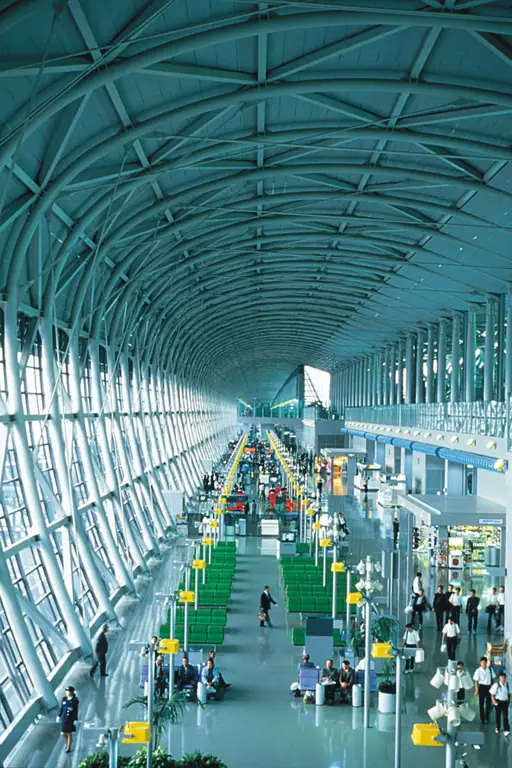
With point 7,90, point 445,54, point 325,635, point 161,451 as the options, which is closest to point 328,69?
point 445,54

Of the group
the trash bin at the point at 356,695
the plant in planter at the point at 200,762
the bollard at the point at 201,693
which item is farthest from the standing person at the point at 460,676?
the bollard at the point at 201,693

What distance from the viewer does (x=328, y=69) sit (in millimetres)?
17422

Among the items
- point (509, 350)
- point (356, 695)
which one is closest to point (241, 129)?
point (356, 695)

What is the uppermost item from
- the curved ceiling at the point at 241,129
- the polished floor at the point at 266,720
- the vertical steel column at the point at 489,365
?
the curved ceiling at the point at 241,129

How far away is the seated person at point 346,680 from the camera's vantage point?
1816cm

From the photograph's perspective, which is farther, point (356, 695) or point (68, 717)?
point (356, 695)

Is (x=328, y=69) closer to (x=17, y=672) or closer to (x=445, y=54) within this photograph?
(x=445, y=54)

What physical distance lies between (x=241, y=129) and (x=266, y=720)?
537 inches

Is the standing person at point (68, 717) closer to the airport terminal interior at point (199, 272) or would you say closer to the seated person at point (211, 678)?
the airport terminal interior at point (199, 272)

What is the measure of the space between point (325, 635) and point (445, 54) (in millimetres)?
12573

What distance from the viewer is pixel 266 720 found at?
→ 55.5 ft

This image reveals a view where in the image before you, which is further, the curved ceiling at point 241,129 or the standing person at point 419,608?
the standing person at point 419,608

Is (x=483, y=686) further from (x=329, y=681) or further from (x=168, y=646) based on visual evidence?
(x=168, y=646)

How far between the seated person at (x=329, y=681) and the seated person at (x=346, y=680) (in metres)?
0.17
